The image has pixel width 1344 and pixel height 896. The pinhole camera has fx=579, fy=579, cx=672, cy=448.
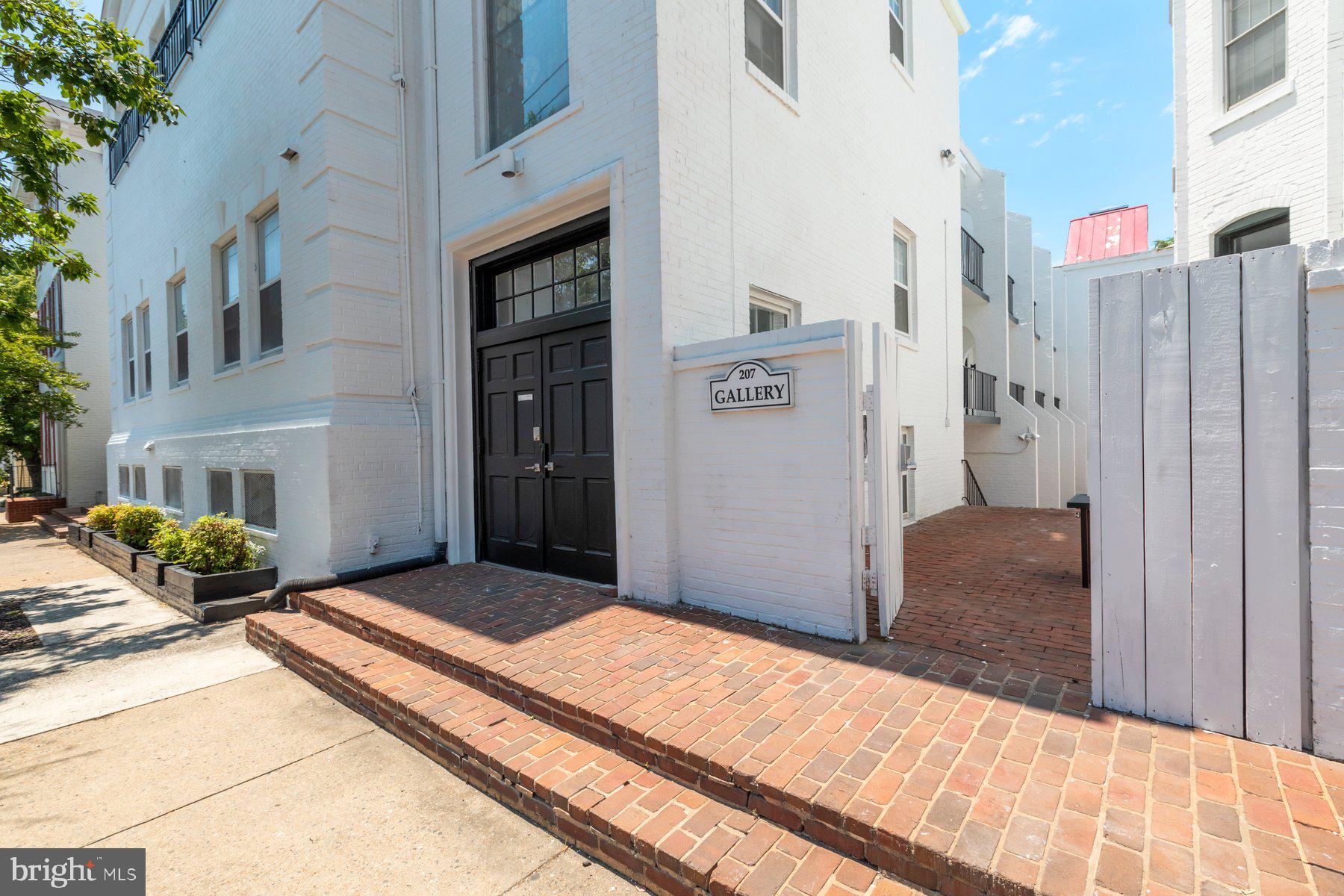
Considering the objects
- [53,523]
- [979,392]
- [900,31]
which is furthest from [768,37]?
[53,523]

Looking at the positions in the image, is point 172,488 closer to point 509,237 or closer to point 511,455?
point 511,455

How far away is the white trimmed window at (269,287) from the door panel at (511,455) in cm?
321

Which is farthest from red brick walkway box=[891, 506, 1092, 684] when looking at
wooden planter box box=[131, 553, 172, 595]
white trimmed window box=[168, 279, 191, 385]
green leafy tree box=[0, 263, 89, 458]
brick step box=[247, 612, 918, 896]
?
green leafy tree box=[0, 263, 89, 458]

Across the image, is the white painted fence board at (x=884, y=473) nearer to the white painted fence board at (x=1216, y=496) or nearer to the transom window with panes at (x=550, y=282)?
the white painted fence board at (x=1216, y=496)

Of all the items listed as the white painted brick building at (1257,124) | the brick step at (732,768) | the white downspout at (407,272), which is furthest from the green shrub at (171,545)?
the white painted brick building at (1257,124)

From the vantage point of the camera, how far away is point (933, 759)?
2479 mm

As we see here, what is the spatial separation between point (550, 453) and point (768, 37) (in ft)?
16.7

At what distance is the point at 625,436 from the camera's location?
4.92m

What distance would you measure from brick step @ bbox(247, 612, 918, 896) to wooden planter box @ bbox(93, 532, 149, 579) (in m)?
6.17

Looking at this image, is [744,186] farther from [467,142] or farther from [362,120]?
[362,120]

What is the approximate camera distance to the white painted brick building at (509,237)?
4.84 metres

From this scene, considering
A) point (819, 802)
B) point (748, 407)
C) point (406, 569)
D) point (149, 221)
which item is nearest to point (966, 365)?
point (748, 407)

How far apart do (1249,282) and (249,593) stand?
8.55 metres

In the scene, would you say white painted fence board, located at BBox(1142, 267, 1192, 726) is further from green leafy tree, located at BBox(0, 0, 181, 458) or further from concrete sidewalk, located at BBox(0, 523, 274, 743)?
green leafy tree, located at BBox(0, 0, 181, 458)
